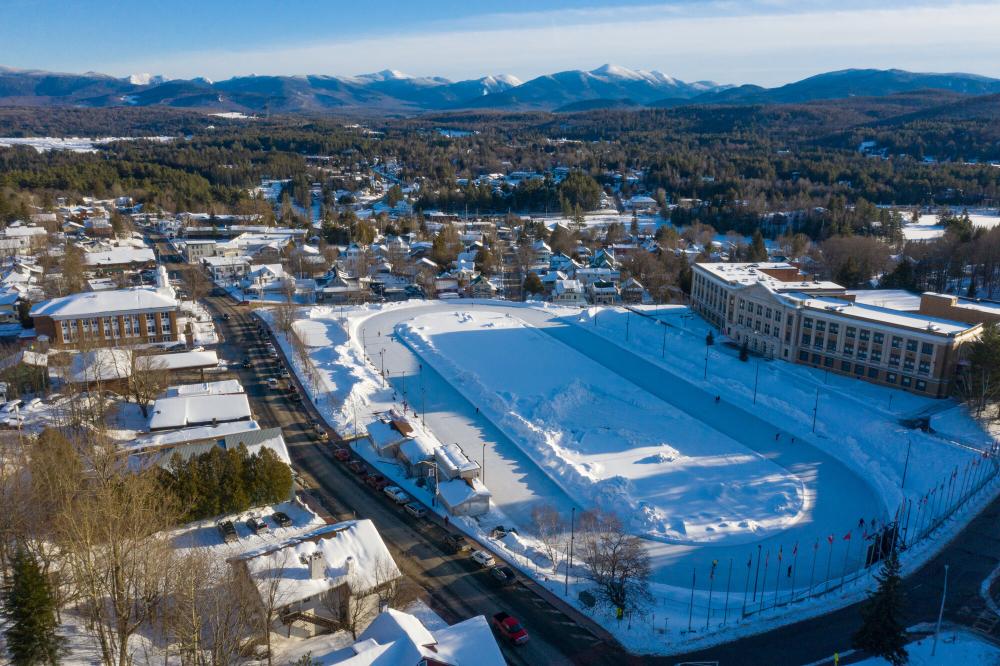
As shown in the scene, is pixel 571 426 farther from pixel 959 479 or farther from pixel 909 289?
pixel 909 289

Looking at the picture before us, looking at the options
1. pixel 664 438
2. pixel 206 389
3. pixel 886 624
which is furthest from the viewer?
pixel 206 389

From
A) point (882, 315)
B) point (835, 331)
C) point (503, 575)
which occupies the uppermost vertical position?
point (882, 315)

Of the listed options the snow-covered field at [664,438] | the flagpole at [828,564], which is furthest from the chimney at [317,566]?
the flagpole at [828,564]

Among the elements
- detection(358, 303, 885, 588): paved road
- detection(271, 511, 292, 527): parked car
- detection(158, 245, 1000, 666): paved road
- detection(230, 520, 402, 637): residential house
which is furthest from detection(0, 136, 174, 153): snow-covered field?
detection(230, 520, 402, 637): residential house

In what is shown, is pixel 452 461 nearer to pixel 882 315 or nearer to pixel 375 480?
pixel 375 480

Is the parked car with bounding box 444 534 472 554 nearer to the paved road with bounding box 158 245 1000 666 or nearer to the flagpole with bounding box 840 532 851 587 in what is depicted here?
the paved road with bounding box 158 245 1000 666

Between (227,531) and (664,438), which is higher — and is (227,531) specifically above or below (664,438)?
above

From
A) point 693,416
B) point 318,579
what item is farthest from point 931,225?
point 318,579
